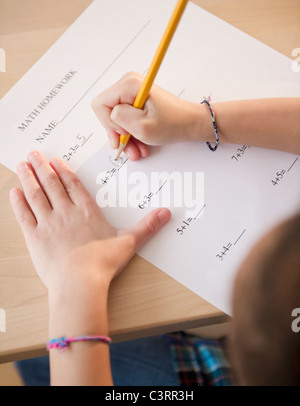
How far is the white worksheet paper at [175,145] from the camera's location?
477 millimetres

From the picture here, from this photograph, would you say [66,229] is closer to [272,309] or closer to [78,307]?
[78,307]

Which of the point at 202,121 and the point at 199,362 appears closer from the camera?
the point at 202,121

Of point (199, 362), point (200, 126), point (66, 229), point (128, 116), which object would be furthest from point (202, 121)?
point (199, 362)

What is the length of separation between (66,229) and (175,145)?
193mm

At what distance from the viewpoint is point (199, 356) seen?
640 millimetres

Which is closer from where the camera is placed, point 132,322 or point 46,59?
point 132,322

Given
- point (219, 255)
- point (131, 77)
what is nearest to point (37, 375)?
point (219, 255)

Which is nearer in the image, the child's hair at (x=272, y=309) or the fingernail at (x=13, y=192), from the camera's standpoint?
the child's hair at (x=272, y=309)

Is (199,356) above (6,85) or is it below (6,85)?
below

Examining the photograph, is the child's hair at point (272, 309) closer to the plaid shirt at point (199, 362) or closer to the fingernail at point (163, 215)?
the fingernail at point (163, 215)

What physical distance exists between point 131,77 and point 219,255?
265mm

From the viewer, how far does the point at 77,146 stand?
0.52m

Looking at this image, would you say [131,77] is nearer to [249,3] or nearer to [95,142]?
[95,142]

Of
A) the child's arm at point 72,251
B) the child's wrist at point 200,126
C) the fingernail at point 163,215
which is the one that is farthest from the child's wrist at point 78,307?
the child's wrist at point 200,126
